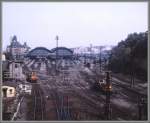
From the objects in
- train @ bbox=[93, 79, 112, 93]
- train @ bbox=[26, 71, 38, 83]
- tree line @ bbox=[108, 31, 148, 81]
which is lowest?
train @ bbox=[93, 79, 112, 93]

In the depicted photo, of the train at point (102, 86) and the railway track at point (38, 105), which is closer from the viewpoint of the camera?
the railway track at point (38, 105)

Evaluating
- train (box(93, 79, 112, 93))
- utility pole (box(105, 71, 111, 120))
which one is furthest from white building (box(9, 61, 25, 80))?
utility pole (box(105, 71, 111, 120))

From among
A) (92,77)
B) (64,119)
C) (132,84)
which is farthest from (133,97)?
(64,119)

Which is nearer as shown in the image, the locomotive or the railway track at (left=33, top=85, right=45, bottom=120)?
the railway track at (left=33, top=85, right=45, bottom=120)

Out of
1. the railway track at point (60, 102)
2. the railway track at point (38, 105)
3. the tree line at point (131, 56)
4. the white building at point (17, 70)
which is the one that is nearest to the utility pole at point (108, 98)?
the tree line at point (131, 56)

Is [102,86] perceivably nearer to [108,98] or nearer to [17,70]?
[108,98]

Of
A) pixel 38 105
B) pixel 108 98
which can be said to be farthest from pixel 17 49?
pixel 108 98

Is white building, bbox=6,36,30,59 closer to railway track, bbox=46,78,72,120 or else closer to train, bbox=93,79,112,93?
railway track, bbox=46,78,72,120

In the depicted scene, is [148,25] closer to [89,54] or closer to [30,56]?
[89,54]

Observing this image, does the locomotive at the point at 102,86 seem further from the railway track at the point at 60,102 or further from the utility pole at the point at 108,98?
the railway track at the point at 60,102

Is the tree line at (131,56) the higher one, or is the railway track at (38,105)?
the tree line at (131,56)

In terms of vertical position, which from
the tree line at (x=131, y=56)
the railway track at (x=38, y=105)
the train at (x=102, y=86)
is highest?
the tree line at (x=131, y=56)

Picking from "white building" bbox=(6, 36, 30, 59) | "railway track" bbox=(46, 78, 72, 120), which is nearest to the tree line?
"railway track" bbox=(46, 78, 72, 120)

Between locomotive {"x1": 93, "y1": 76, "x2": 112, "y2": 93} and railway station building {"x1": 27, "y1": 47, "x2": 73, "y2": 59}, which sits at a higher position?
railway station building {"x1": 27, "y1": 47, "x2": 73, "y2": 59}
